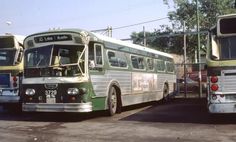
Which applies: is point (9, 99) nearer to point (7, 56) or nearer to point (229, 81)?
point (7, 56)

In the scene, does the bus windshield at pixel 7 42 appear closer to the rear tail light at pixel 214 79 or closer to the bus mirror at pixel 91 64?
the bus mirror at pixel 91 64

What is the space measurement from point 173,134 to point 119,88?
4888mm

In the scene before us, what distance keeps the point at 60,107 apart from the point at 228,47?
4841 mm

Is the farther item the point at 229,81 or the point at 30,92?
the point at 30,92

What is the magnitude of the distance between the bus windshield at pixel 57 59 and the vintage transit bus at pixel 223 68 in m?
3.63

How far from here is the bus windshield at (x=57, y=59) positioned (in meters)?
13.1

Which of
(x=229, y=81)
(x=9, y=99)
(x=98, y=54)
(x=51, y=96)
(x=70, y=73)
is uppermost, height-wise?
(x=98, y=54)

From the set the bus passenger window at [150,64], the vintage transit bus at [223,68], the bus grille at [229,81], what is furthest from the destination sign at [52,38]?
the bus passenger window at [150,64]

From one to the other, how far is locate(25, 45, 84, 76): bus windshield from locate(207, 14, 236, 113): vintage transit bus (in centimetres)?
363

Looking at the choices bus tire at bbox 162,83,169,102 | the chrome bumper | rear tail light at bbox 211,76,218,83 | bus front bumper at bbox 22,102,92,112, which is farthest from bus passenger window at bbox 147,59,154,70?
rear tail light at bbox 211,76,218,83

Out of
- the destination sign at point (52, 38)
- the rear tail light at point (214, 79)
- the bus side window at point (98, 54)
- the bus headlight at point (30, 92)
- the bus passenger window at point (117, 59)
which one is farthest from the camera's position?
the bus passenger window at point (117, 59)

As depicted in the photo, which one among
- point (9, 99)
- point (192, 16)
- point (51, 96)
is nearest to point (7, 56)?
point (9, 99)

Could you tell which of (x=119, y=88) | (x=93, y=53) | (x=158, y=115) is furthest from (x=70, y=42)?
(x=158, y=115)

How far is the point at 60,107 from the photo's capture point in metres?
12.9
